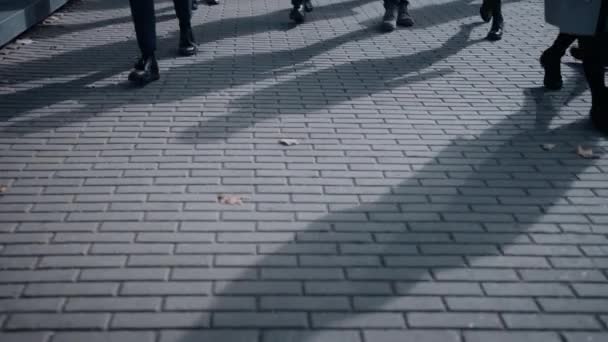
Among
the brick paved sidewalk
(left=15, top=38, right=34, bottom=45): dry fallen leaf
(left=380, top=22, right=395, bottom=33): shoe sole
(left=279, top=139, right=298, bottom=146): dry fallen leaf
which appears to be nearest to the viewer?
the brick paved sidewalk

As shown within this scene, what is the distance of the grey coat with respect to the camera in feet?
15.6

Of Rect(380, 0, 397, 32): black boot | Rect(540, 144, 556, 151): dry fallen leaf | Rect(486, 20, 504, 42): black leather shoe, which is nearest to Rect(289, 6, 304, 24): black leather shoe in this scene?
Rect(380, 0, 397, 32): black boot

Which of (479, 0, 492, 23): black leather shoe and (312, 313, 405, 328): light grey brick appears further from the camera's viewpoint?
(479, 0, 492, 23): black leather shoe

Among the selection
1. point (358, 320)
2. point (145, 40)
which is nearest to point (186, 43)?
point (145, 40)

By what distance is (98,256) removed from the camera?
3273mm

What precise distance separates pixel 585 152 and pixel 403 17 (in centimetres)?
452

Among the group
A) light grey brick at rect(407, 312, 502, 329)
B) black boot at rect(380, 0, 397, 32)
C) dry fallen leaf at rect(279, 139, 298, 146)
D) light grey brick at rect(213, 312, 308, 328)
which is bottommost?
light grey brick at rect(407, 312, 502, 329)

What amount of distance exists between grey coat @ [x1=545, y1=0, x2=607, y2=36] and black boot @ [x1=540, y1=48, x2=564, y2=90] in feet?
2.50

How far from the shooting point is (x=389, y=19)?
27.2 feet

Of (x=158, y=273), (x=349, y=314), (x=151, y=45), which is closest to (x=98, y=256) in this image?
(x=158, y=273)

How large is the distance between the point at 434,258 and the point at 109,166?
2620 mm

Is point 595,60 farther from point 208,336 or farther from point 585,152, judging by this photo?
point 208,336

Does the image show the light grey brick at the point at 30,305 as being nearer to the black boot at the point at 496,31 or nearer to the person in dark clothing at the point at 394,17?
the person in dark clothing at the point at 394,17

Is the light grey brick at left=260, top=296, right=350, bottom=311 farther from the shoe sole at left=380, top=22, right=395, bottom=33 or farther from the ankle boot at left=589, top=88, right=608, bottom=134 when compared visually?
the shoe sole at left=380, top=22, right=395, bottom=33
